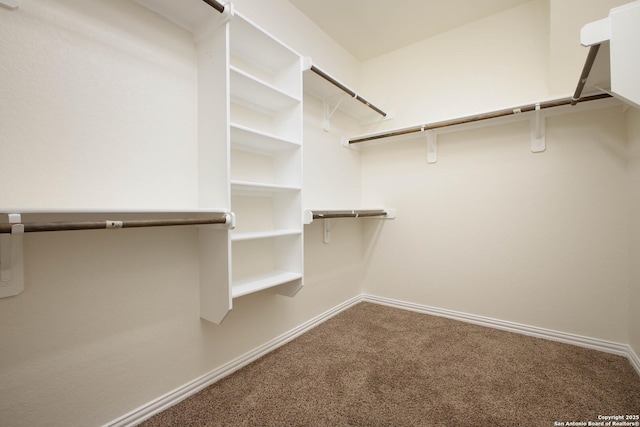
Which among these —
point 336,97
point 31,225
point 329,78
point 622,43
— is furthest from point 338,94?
point 31,225

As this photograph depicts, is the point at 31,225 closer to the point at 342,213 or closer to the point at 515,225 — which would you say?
the point at 342,213

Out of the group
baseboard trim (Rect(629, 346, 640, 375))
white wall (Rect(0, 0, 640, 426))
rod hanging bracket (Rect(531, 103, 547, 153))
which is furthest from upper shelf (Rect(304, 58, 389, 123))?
baseboard trim (Rect(629, 346, 640, 375))

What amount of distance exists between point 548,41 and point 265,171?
2.21 meters

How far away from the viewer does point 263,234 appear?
148cm

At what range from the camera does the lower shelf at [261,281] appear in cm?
139

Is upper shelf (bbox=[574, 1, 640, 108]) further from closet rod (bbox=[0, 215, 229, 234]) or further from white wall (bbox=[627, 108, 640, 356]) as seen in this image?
closet rod (bbox=[0, 215, 229, 234])

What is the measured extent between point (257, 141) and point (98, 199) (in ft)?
2.63

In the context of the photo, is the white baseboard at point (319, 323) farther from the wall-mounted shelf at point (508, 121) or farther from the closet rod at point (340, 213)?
the wall-mounted shelf at point (508, 121)

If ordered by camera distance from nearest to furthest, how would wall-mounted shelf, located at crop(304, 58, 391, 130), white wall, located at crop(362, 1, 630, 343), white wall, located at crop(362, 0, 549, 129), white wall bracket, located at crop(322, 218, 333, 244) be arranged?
white wall, located at crop(362, 1, 630, 343), wall-mounted shelf, located at crop(304, 58, 391, 130), white wall, located at crop(362, 0, 549, 129), white wall bracket, located at crop(322, 218, 333, 244)

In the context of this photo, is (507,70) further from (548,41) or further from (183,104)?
(183,104)

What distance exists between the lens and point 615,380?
4.78ft

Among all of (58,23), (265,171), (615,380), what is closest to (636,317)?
(615,380)

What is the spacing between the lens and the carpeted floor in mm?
1228

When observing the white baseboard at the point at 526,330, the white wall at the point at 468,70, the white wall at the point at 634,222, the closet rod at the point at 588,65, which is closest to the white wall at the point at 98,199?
the white baseboard at the point at 526,330
